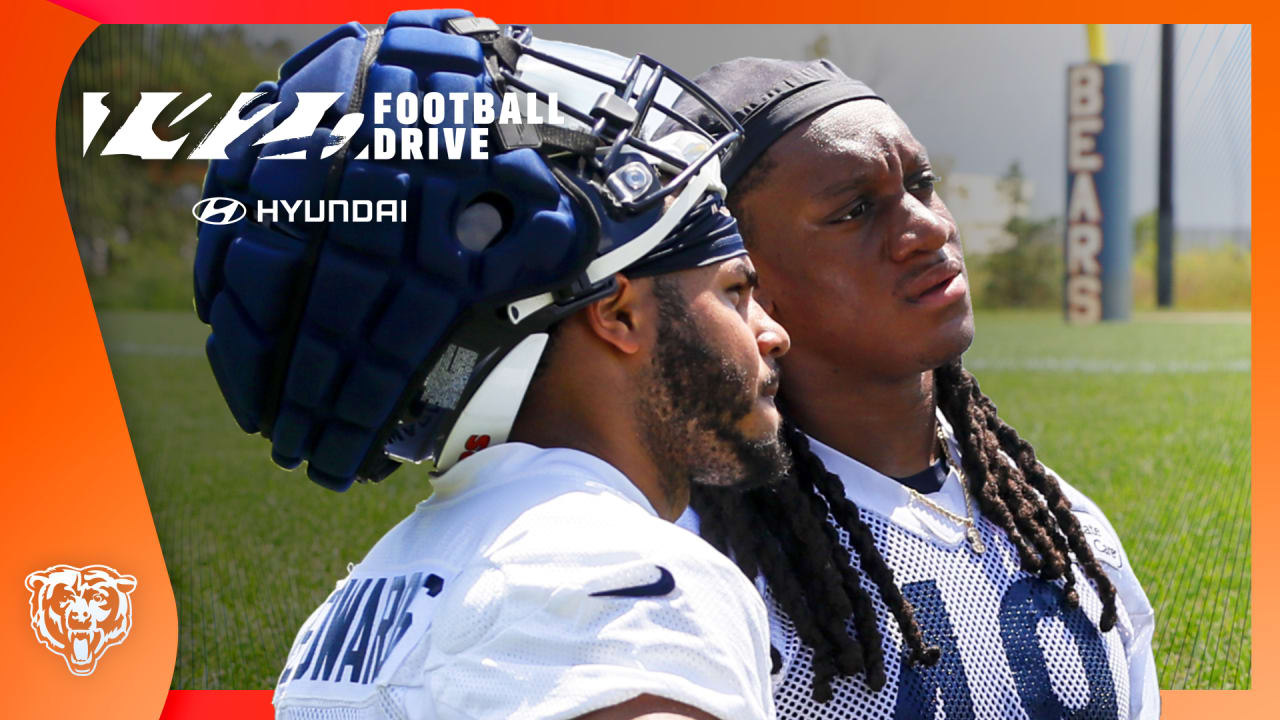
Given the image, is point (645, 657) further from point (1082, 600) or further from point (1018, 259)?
point (1018, 259)

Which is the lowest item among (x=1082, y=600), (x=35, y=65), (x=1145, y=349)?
(x=1145, y=349)

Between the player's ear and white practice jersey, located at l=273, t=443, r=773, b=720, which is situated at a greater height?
the player's ear

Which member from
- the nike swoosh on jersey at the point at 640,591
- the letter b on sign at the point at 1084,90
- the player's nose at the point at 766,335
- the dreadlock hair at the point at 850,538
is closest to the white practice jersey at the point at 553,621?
the nike swoosh on jersey at the point at 640,591

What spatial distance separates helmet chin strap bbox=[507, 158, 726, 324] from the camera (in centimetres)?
124

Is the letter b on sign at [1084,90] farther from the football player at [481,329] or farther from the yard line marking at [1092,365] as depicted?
the football player at [481,329]

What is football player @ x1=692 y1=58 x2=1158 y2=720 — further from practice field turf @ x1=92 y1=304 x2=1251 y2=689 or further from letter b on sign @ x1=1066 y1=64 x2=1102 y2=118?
letter b on sign @ x1=1066 y1=64 x2=1102 y2=118

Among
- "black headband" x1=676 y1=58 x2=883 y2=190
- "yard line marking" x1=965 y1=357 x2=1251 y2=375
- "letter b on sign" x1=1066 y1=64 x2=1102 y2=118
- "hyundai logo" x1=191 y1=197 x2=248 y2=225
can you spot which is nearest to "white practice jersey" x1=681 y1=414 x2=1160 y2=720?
"black headband" x1=676 y1=58 x2=883 y2=190

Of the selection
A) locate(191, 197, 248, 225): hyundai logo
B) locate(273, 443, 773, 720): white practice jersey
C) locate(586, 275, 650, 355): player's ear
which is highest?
locate(191, 197, 248, 225): hyundai logo

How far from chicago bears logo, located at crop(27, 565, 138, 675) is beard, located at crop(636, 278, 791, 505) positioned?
3385 millimetres

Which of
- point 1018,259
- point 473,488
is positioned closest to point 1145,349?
point 1018,259

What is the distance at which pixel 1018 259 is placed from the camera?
1047 cm

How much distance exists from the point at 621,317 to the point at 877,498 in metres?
0.78

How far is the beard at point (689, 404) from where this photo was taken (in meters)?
1.28

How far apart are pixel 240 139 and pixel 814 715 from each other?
1.04 meters
